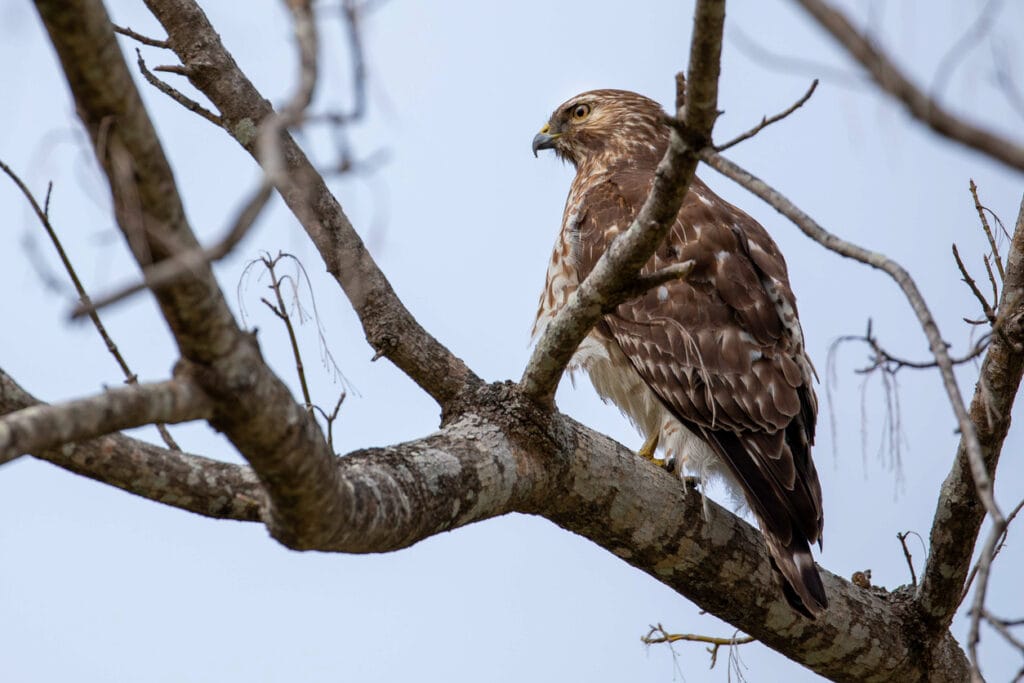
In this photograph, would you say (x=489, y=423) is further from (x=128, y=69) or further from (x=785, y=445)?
(x=128, y=69)

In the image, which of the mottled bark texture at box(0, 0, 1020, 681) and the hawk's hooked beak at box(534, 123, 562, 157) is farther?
the hawk's hooked beak at box(534, 123, 562, 157)

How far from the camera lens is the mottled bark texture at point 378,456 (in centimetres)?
183

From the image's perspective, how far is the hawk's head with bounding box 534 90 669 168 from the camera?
6.08 metres

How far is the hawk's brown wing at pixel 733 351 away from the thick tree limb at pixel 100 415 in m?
2.54

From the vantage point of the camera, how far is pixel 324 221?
12.8ft

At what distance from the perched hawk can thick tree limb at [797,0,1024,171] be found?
279 centimetres

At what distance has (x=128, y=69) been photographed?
179 cm

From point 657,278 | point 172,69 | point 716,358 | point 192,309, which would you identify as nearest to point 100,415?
point 192,309

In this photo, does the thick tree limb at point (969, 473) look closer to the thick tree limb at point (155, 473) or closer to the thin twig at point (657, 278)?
the thin twig at point (657, 278)

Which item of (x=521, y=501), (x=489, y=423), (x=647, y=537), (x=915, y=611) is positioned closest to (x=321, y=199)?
(x=489, y=423)

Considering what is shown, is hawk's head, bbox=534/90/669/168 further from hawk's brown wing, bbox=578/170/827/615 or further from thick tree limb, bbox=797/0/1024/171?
thick tree limb, bbox=797/0/1024/171

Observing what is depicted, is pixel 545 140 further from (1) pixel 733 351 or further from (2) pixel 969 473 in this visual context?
(2) pixel 969 473

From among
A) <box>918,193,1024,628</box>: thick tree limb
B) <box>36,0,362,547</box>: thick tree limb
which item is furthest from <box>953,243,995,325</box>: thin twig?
<box>36,0,362,547</box>: thick tree limb

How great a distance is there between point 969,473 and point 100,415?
3.00 meters
